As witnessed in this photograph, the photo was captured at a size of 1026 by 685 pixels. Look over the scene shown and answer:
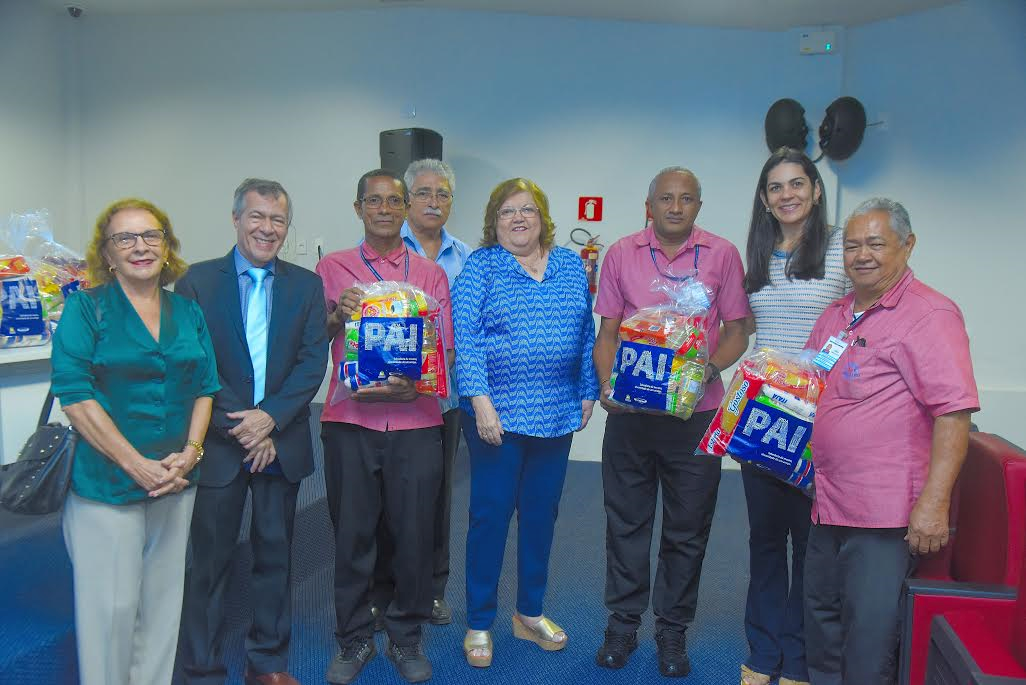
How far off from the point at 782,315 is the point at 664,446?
1.85 ft

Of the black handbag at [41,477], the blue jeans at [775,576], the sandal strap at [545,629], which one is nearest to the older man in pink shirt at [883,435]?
the blue jeans at [775,576]

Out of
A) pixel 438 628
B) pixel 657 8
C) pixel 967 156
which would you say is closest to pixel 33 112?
pixel 657 8

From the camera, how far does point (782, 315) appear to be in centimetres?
226

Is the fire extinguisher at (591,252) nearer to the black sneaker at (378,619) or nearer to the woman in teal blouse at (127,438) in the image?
the black sneaker at (378,619)

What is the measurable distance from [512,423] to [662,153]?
352 centimetres

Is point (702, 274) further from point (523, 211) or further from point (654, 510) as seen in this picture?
point (654, 510)

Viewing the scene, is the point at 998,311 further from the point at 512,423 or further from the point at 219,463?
the point at 219,463

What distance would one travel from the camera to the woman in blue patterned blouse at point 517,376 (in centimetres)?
238

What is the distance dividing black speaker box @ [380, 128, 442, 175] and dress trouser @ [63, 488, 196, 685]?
3.18 metres

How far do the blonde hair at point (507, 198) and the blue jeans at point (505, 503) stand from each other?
615 mm

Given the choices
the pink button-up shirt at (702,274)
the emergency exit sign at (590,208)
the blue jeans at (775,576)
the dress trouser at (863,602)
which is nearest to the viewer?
the dress trouser at (863,602)

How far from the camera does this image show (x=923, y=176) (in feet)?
16.3

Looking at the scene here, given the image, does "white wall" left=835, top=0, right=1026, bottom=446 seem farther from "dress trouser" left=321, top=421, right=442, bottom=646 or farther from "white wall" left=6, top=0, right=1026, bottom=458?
"dress trouser" left=321, top=421, right=442, bottom=646

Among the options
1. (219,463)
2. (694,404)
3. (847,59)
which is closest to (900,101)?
(847,59)
